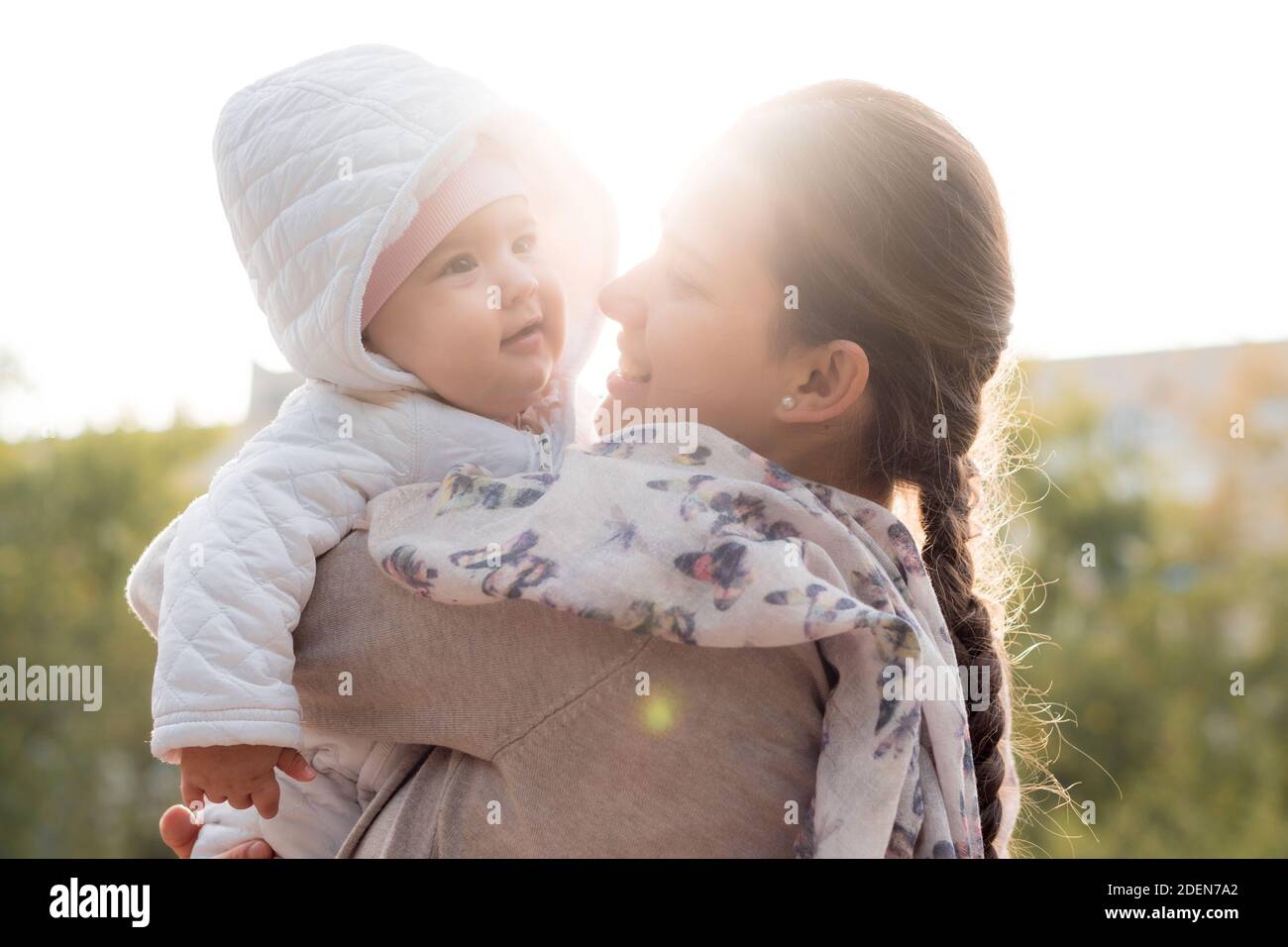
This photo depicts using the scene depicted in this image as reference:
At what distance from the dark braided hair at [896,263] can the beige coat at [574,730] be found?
455 millimetres

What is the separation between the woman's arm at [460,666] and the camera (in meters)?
1.39

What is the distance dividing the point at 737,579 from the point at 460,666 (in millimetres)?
331

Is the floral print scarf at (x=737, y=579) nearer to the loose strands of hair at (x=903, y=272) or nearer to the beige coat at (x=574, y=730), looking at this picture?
the beige coat at (x=574, y=730)

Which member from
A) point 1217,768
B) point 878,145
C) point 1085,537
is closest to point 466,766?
point 878,145

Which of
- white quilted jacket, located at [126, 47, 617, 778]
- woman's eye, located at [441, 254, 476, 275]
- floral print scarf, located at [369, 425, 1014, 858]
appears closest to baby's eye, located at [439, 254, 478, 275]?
woman's eye, located at [441, 254, 476, 275]

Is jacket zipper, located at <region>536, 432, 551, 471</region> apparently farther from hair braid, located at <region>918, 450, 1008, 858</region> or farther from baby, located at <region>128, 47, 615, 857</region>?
hair braid, located at <region>918, 450, 1008, 858</region>

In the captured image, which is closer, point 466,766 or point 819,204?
point 466,766

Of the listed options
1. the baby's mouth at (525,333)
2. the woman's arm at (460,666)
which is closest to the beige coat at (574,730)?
the woman's arm at (460,666)

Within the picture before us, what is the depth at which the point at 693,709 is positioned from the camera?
141 cm
